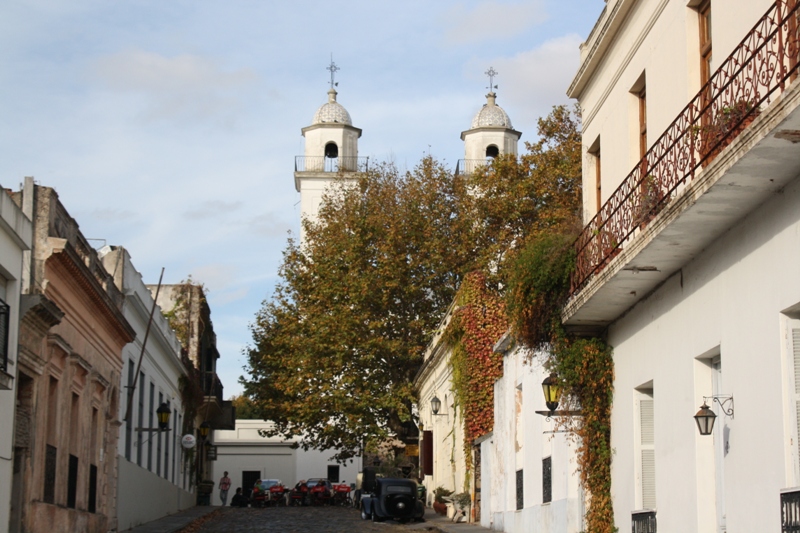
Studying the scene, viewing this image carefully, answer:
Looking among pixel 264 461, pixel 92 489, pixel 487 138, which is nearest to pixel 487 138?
pixel 487 138

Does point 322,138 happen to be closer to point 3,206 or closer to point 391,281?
point 391,281

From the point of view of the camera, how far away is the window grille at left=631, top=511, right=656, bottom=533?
14.5 meters

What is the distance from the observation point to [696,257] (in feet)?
42.5

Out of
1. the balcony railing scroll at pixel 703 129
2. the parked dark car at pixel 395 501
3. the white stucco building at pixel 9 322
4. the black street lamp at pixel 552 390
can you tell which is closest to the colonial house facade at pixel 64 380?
the white stucco building at pixel 9 322

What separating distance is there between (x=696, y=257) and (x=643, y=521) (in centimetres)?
380

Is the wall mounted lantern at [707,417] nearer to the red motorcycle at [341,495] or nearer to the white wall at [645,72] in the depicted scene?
the white wall at [645,72]

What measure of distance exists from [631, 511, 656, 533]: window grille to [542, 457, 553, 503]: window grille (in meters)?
4.41

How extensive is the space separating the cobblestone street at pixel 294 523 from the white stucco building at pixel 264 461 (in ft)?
93.3

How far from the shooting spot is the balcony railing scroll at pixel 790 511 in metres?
9.98

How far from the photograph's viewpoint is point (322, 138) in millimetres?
64812

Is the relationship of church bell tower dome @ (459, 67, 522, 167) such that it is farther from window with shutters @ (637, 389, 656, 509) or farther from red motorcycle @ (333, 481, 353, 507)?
window with shutters @ (637, 389, 656, 509)

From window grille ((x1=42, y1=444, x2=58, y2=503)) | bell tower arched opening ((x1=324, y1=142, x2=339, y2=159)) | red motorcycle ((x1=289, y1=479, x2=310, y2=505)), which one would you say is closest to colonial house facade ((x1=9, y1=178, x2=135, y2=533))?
window grille ((x1=42, y1=444, x2=58, y2=503))

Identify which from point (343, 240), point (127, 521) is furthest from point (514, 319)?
point (343, 240)

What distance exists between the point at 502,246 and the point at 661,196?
83.4 ft
